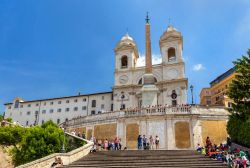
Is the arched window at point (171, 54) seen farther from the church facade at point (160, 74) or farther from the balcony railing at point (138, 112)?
the balcony railing at point (138, 112)

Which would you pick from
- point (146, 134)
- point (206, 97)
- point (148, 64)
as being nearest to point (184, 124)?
point (146, 134)

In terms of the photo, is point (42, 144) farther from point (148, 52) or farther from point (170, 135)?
point (148, 52)

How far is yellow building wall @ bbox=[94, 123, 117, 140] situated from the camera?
31809mm

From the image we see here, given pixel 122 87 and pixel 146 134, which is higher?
pixel 122 87

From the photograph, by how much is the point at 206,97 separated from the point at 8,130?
56.6m

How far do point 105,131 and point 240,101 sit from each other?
15.8 meters

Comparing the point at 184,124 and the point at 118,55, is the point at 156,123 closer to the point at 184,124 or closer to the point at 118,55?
the point at 184,124

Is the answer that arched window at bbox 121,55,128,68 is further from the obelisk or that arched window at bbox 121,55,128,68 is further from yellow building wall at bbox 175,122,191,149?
yellow building wall at bbox 175,122,191,149

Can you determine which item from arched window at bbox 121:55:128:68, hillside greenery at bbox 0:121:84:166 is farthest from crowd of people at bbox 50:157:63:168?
arched window at bbox 121:55:128:68

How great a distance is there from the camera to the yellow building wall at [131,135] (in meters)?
30.4

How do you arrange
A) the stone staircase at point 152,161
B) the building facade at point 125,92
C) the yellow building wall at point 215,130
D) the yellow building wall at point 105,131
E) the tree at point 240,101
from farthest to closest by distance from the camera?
the building facade at point 125,92 < the yellow building wall at point 105,131 < the yellow building wall at point 215,130 < the tree at point 240,101 < the stone staircase at point 152,161

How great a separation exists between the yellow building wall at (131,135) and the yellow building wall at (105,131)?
164 cm

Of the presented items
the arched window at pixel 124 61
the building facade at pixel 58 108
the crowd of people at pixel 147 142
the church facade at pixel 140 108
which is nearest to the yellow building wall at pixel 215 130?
the church facade at pixel 140 108

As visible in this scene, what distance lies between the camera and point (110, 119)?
32.5 m
